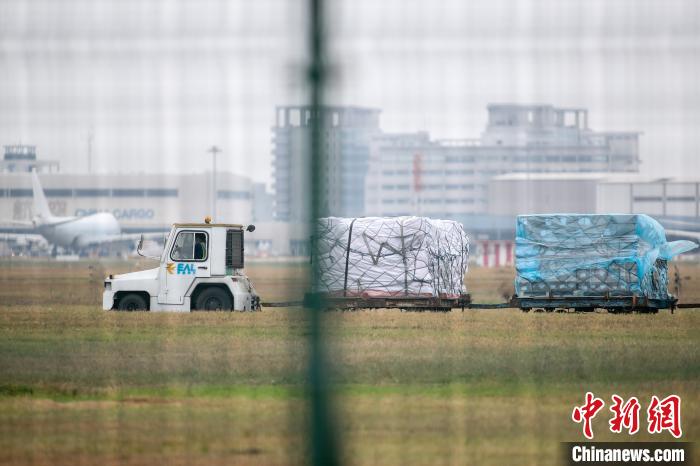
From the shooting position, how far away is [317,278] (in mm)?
6238

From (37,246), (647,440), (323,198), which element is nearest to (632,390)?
(647,440)

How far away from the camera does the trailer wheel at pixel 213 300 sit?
2816 cm

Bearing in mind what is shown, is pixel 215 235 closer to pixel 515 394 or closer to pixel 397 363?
pixel 397 363

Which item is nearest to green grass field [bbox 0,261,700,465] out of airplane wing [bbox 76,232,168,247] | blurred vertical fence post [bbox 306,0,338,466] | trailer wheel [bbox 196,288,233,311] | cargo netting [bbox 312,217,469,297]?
blurred vertical fence post [bbox 306,0,338,466]

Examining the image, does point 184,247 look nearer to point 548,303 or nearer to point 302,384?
point 548,303

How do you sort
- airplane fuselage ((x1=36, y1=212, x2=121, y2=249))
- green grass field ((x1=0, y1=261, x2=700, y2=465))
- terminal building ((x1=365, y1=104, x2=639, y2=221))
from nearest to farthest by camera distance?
green grass field ((x1=0, y1=261, x2=700, y2=465)) < terminal building ((x1=365, y1=104, x2=639, y2=221)) < airplane fuselage ((x1=36, y1=212, x2=121, y2=249))

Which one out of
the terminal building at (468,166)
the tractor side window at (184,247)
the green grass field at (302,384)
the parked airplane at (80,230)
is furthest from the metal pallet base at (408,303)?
the parked airplane at (80,230)

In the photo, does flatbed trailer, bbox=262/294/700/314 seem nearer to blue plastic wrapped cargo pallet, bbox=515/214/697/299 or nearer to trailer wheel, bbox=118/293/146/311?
blue plastic wrapped cargo pallet, bbox=515/214/697/299

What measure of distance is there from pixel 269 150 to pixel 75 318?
66.9 ft

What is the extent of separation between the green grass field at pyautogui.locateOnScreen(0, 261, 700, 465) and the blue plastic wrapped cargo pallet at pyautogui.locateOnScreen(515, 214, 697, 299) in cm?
178

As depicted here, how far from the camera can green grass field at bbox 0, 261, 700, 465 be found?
9.60 metres

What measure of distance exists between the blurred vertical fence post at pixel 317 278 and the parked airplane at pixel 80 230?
96.5 m
